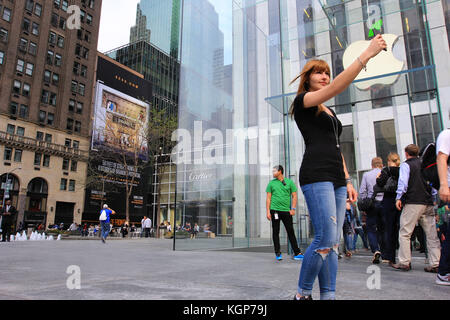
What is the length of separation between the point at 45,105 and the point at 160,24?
→ 46512mm

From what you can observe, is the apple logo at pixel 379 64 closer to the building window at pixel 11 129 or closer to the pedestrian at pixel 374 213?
the pedestrian at pixel 374 213

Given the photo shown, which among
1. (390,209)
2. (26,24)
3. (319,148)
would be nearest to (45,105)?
(26,24)

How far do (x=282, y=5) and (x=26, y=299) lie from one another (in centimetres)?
918

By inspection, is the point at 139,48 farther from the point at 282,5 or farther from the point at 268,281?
the point at 268,281

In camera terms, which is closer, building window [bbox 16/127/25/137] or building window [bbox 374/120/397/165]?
building window [bbox 374/120/397/165]

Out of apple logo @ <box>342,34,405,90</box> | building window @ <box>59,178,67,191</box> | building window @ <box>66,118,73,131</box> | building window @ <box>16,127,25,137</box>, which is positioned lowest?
apple logo @ <box>342,34,405,90</box>

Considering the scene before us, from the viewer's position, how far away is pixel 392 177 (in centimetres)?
555

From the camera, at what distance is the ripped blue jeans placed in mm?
2188

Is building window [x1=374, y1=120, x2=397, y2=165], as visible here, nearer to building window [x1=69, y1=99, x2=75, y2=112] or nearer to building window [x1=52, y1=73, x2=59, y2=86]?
building window [x1=69, y1=99, x2=75, y2=112]

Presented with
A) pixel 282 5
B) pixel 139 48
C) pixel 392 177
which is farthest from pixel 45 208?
pixel 392 177

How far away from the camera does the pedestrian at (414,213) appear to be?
15.3 feet

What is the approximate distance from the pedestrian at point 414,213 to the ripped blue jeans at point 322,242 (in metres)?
3.00

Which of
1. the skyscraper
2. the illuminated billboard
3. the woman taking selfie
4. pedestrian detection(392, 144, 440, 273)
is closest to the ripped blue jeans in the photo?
the woman taking selfie

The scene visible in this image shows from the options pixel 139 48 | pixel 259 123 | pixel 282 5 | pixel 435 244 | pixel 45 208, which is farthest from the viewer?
pixel 139 48
